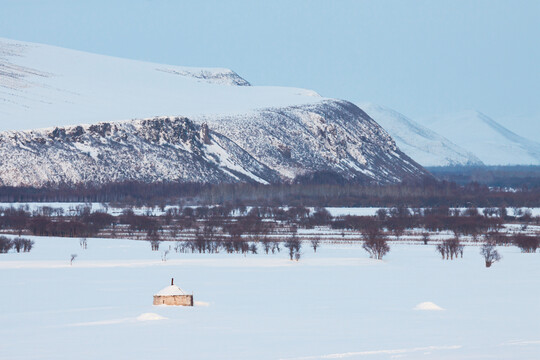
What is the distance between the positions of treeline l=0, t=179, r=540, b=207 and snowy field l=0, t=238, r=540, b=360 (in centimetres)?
9421

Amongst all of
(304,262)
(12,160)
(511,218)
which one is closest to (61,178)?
(12,160)

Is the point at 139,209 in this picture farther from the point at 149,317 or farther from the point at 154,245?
the point at 149,317

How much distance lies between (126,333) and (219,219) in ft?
297

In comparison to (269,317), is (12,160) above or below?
above

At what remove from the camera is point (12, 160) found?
7785 inches

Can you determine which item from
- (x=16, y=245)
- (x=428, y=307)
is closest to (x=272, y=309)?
(x=428, y=307)

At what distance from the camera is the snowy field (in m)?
36.2

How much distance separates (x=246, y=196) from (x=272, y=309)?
138 meters

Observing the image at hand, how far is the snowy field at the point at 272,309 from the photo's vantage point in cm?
3622

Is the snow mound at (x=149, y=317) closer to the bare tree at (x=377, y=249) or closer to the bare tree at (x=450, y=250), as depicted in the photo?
the bare tree at (x=377, y=249)

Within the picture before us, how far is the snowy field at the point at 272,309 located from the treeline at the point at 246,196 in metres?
94.2

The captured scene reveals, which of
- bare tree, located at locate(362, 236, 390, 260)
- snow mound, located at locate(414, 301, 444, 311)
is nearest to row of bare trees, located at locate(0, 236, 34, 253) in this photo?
bare tree, located at locate(362, 236, 390, 260)

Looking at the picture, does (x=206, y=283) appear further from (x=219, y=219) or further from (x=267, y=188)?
(x=267, y=188)

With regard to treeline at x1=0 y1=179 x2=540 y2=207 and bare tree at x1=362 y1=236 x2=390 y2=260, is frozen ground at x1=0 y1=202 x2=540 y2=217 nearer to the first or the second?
treeline at x1=0 y1=179 x2=540 y2=207
